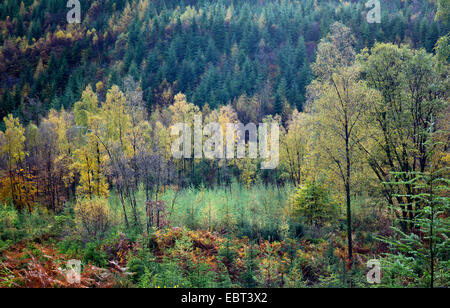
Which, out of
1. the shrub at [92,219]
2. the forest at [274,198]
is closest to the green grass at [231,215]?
Result: the forest at [274,198]

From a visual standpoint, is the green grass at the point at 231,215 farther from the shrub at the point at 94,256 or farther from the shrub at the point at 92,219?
the shrub at the point at 94,256

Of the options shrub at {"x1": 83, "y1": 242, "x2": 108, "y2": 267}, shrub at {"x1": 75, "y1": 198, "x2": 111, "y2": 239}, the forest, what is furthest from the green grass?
shrub at {"x1": 83, "y1": 242, "x2": 108, "y2": 267}

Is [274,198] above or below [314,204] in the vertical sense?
below

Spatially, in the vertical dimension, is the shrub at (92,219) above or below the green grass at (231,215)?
above

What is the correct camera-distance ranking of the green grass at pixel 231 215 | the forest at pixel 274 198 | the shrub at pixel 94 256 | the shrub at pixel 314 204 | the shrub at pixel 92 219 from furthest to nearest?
the shrub at pixel 314 204 → the green grass at pixel 231 215 → the shrub at pixel 92 219 → the shrub at pixel 94 256 → the forest at pixel 274 198

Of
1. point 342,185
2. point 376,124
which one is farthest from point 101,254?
point 376,124

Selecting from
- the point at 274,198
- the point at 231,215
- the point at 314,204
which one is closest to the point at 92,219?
the point at 231,215

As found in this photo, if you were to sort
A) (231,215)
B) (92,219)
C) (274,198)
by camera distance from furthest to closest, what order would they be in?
(274,198)
(231,215)
(92,219)

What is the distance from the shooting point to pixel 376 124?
12.2 m

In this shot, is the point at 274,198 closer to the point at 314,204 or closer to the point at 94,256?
the point at 314,204

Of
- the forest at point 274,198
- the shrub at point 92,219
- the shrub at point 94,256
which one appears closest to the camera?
the forest at point 274,198

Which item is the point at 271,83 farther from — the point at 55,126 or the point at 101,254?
the point at 101,254

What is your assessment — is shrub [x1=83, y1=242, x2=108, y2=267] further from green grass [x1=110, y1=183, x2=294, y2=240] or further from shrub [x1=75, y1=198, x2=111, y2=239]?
green grass [x1=110, y1=183, x2=294, y2=240]
